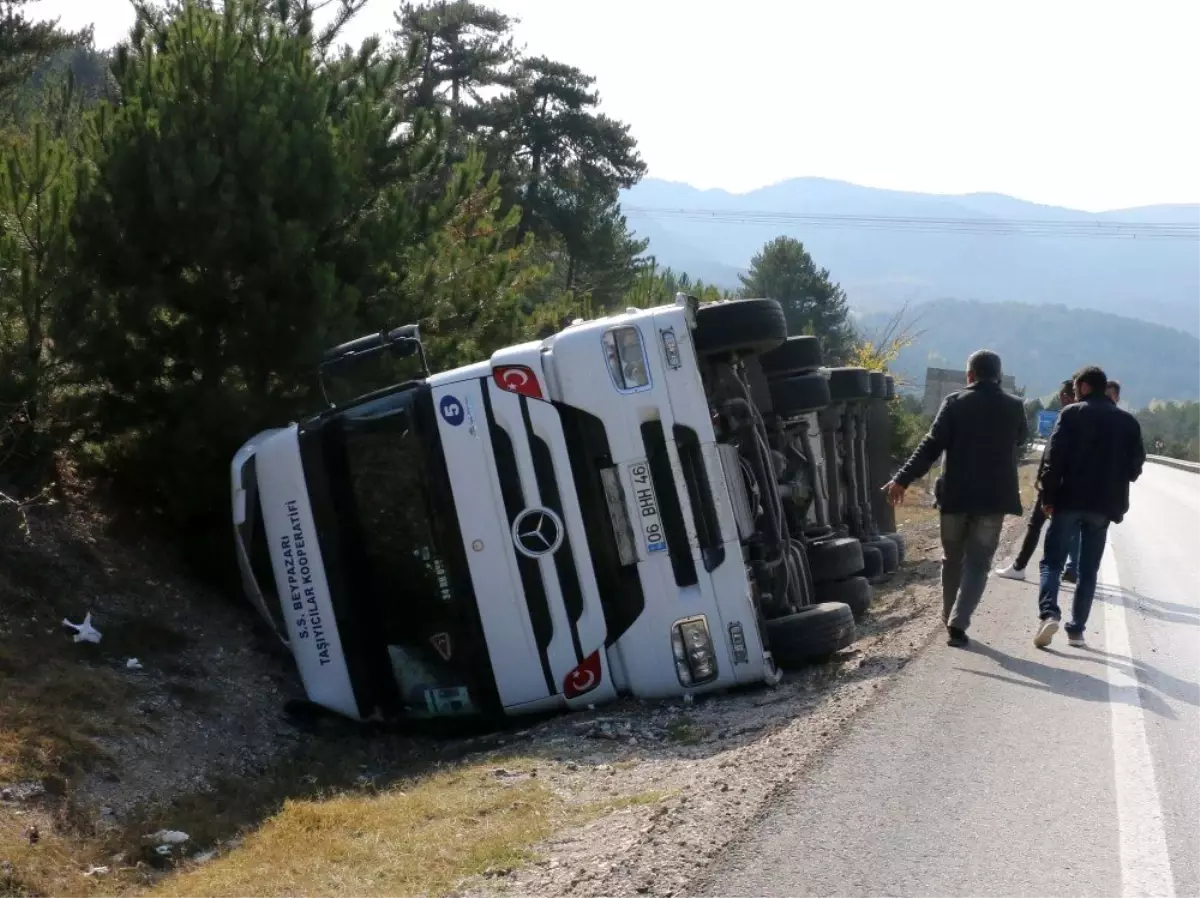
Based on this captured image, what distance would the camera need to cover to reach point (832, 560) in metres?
10.1

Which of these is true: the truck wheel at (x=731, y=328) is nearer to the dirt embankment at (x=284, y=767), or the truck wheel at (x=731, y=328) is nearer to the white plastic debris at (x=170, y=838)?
the dirt embankment at (x=284, y=767)

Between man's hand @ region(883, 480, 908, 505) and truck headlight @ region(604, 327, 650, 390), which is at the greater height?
truck headlight @ region(604, 327, 650, 390)

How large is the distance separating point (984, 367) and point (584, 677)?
319cm

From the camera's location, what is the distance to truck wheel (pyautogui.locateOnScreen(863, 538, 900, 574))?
537 inches

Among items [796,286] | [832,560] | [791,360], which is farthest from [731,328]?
[796,286]

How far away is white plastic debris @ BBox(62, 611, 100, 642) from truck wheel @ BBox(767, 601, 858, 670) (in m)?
4.39

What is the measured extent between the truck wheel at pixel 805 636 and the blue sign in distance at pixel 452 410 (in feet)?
7.45

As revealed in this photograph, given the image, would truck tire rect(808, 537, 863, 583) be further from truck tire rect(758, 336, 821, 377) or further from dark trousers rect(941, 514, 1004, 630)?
truck tire rect(758, 336, 821, 377)

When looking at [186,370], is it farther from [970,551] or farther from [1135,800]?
[1135,800]

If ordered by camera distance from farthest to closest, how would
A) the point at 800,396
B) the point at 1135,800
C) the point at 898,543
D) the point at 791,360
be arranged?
the point at 898,543, the point at 791,360, the point at 800,396, the point at 1135,800

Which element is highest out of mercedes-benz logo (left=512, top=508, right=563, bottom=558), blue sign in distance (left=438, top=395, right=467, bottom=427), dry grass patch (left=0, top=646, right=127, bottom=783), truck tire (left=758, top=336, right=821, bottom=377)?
blue sign in distance (left=438, top=395, right=467, bottom=427)

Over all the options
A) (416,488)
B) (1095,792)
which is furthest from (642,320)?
(1095,792)

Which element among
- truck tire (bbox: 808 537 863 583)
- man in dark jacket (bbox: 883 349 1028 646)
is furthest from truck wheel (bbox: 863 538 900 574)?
man in dark jacket (bbox: 883 349 1028 646)

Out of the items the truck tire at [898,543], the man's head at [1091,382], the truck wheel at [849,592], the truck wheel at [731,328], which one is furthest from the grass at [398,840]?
the truck tire at [898,543]
